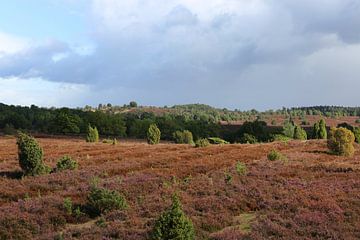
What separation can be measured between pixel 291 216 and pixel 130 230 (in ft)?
20.6

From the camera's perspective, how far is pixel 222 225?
1580cm

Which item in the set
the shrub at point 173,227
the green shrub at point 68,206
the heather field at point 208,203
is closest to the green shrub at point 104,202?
the heather field at point 208,203

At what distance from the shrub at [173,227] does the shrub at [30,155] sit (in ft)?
55.3

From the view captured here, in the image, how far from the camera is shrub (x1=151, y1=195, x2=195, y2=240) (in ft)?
38.7

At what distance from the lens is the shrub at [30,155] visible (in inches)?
1045

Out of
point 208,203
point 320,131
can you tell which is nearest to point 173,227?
point 208,203

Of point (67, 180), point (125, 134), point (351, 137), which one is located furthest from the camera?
point (125, 134)

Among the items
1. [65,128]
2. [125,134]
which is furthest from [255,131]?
[65,128]

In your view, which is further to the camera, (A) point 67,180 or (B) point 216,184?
(A) point 67,180

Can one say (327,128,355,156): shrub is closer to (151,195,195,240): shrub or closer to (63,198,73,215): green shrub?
(63,198,73,215): green shrub

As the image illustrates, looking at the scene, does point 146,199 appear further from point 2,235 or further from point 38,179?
point 38,179

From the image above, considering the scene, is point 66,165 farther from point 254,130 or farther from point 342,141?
point 254,130

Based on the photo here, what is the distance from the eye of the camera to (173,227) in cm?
1181

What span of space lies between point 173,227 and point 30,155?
1777 cm
